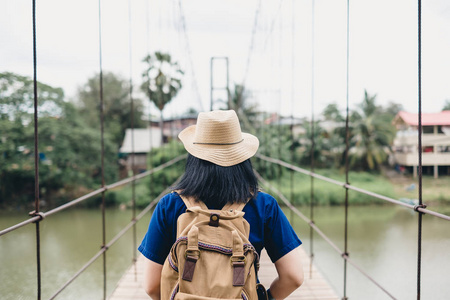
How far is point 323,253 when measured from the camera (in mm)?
7574

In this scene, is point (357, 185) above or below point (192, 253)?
below

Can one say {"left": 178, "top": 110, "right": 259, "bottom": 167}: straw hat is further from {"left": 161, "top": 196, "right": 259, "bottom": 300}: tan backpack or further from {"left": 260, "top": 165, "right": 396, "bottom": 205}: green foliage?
{"left": 260, "top": 165, "right": 396, "bottom": 205}: green foliage

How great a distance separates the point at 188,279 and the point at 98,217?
37.9ft

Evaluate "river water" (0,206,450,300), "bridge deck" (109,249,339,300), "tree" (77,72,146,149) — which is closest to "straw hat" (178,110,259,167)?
"bridge deck" (109,249,339,300)

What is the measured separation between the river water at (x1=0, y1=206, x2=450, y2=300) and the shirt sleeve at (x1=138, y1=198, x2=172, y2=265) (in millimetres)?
5417

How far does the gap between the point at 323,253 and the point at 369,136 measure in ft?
24.1

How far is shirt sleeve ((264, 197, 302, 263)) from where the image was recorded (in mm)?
684

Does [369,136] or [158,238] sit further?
[369,136]

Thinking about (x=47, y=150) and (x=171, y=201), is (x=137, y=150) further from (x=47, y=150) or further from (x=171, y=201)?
(x=171, y=201)

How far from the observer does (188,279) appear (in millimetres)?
611

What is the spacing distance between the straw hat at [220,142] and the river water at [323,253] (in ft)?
17.5

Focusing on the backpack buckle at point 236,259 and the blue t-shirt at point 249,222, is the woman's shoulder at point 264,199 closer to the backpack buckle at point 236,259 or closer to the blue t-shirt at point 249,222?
the blue t-shirt at point 249,222

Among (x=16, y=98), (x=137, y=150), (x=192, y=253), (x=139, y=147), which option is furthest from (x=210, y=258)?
(x=139, y=147)

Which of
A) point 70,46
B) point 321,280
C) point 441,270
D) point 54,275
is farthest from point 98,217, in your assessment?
point 321,280
